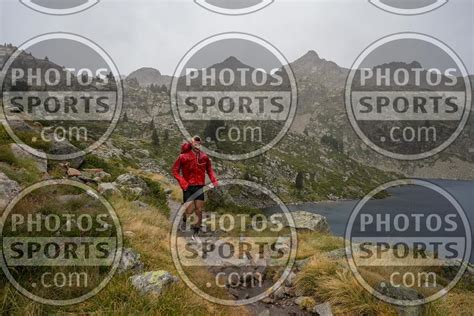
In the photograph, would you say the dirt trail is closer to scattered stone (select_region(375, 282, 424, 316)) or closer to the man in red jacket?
scattered stone (select_region(375, 282, 424, 316))

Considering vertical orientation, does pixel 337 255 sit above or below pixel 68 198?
below

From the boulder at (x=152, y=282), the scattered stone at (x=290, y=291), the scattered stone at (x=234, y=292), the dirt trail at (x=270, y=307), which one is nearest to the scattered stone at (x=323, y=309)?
the dirt trail at (x=270, y=307)

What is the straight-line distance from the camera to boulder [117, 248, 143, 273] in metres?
6.01

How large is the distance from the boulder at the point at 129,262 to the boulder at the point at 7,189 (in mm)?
2911

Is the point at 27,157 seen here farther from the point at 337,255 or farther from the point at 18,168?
the point at 337,255

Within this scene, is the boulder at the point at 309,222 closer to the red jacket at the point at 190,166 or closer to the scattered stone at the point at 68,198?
the red jacket at the point at 190,166

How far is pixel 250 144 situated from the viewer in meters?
134

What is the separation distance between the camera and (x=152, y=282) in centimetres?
546

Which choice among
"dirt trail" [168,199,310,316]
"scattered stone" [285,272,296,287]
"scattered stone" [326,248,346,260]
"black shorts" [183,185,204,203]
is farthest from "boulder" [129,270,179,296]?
"scattered stone" [326,248,346,260]

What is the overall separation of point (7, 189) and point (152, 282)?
501 centimetres

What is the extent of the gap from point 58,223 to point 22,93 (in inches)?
2927

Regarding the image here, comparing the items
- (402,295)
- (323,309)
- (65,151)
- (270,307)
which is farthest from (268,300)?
(65,151)

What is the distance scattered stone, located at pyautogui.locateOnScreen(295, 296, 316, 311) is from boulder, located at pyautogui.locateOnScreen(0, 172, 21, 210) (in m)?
6.82

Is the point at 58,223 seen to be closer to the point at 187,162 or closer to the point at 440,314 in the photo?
the point at 187,162
